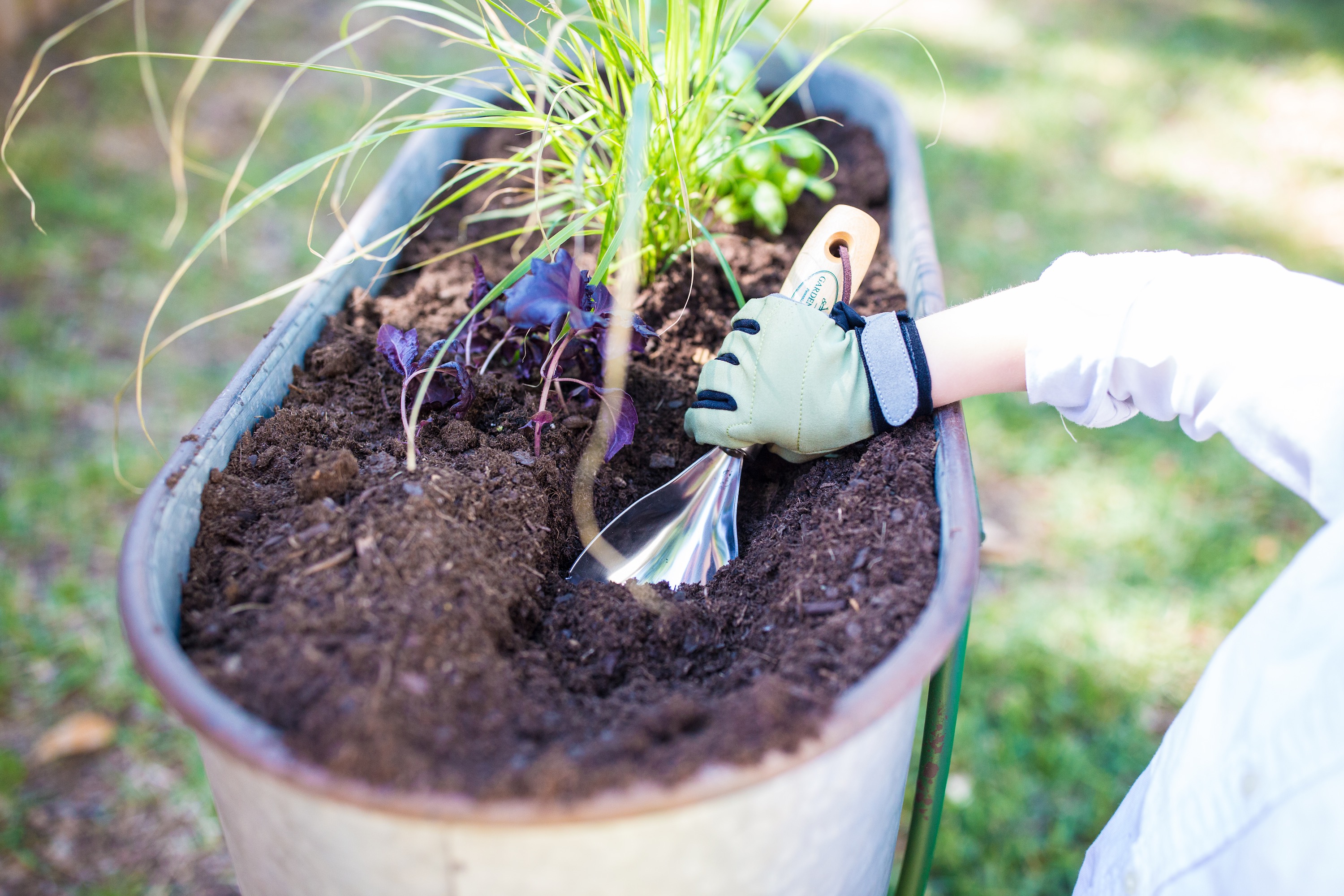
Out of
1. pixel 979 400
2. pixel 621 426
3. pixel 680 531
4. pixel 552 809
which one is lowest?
pixel 979 400

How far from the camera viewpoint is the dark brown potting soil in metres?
0.60

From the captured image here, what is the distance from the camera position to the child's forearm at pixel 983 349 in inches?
35.5

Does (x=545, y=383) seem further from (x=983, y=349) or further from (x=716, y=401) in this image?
(x=983, y=349)

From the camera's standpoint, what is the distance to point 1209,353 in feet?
2.57

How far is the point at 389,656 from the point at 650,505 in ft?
1.30

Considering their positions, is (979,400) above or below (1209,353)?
below

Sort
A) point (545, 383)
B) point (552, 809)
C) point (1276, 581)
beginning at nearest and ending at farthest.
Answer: point (552, 809)
point (1276, 581)
point (545, 383)

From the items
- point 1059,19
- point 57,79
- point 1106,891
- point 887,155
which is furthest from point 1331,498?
point 1059,19

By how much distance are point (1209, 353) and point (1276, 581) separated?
8.0 inches

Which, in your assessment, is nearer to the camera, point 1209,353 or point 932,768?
point 1209,353

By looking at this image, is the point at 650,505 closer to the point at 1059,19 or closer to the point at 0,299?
the point at 0,299

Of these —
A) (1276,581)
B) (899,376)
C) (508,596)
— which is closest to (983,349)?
(899,376)

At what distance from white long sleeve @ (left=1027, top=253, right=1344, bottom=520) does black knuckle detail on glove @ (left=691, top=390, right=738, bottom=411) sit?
0.31 m

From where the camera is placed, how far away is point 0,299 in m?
2.26
